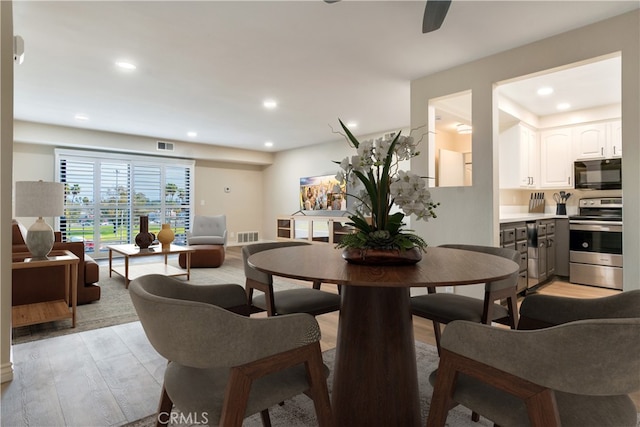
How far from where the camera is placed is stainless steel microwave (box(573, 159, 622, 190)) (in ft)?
14.3

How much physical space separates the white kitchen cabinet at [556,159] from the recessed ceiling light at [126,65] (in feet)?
17.8

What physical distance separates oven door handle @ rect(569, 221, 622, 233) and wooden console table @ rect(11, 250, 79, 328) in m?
5.57

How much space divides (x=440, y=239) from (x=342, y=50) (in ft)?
6.67

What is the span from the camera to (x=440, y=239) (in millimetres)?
3447

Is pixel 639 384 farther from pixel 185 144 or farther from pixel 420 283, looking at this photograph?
pixel 185 144

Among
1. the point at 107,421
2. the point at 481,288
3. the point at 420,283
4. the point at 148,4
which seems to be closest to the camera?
the point at 420,283

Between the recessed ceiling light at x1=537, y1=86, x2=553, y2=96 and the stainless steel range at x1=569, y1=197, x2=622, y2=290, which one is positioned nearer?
the recessed ceiling light at x1=537, y1=86, x2=553, y2=96

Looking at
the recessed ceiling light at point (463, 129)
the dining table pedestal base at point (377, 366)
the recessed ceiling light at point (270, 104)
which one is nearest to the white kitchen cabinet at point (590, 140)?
the recessed ceiling light at point (463, 129)

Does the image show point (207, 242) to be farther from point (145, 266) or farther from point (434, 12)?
point (434, 12)

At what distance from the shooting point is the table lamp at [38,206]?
275 cm

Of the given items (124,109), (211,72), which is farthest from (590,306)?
(124,109)

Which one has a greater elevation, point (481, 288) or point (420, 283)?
point (420, 283)

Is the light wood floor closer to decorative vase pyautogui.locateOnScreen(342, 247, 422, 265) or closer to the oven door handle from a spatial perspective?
decorative vase pyautogui.locateOnScreen(342, 247, 422, 265)

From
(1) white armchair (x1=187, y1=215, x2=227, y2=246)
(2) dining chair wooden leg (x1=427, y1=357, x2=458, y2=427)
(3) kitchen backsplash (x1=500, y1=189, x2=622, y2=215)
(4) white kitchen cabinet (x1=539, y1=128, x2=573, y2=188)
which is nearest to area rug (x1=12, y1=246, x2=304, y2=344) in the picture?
(1) white armchair (x1=187, y1=215, x2=227, y2=246)
